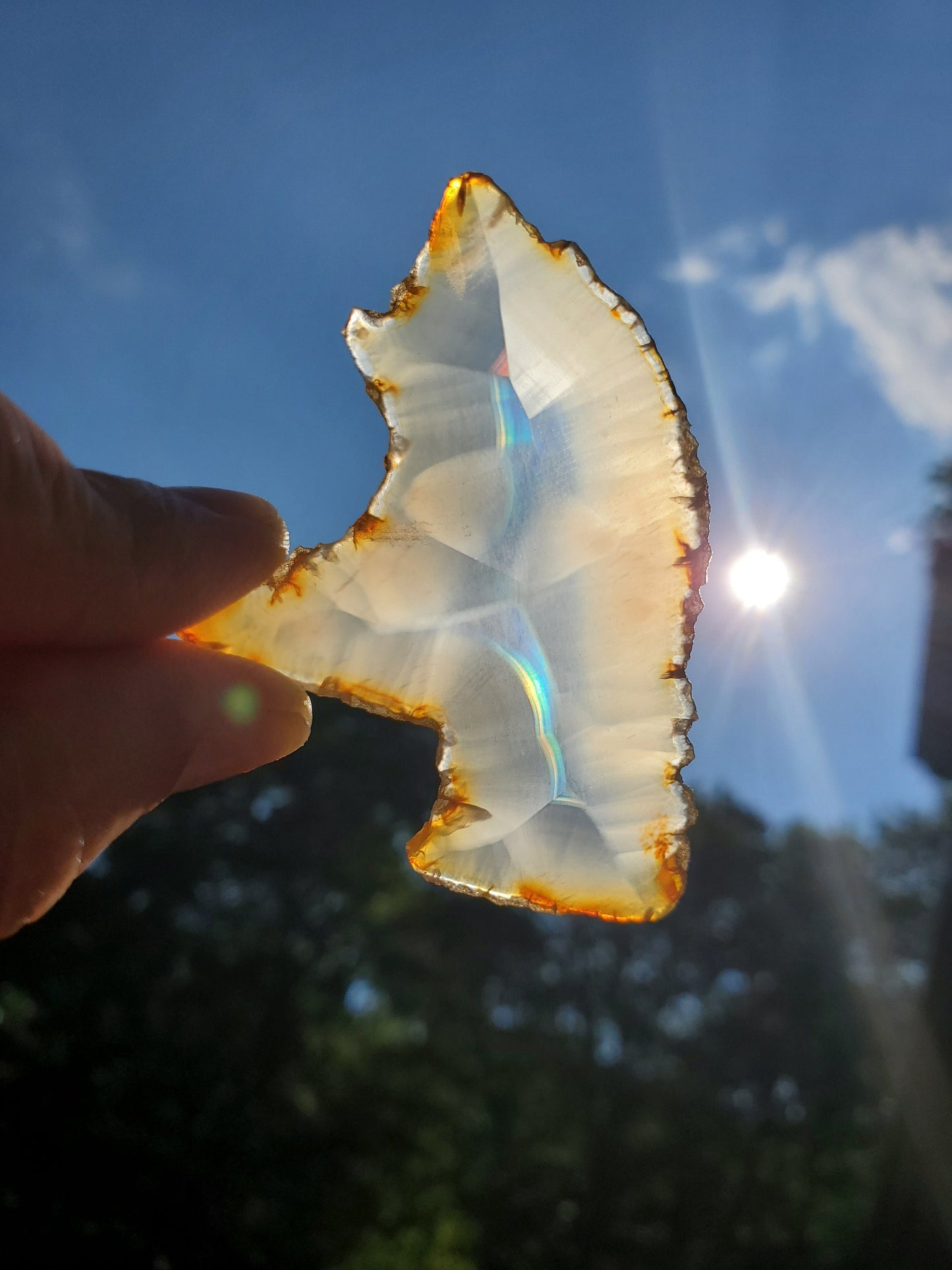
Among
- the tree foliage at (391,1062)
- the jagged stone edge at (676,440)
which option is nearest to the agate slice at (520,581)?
the jagged stone edge at (676,440)

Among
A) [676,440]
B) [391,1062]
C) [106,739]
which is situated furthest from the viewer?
[391,1062]

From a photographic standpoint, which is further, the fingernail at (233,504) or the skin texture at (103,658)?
the fingernail at (233,504)

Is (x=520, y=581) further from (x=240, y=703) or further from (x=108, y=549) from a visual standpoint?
(x=108, y=549)

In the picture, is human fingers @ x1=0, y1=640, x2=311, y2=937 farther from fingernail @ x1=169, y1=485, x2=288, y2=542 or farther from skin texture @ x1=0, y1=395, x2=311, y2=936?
fingernail @ x1=169, y1=485, x2=288, y2=542

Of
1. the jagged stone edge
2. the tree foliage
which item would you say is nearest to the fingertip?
the jagged stone edge

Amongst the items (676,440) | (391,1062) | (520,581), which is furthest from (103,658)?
(391,1062)

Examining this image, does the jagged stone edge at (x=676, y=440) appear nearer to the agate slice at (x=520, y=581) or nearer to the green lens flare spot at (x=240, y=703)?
the agate slice at (x=520, y=581)
